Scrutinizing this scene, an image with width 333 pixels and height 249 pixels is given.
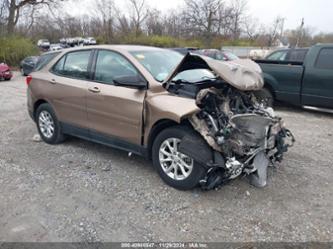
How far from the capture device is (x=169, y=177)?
3.66 m

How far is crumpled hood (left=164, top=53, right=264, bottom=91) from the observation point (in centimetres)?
351

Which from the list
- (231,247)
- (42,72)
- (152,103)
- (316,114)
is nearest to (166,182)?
(152,103)

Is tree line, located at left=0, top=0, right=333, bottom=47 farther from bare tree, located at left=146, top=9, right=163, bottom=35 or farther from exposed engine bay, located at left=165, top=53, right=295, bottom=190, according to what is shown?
exposed engine bay, located at left=165, top=53, right=295, bottom=190

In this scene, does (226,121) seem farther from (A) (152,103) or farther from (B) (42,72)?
(B) (42,72)

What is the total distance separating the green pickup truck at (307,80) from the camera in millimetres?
7168

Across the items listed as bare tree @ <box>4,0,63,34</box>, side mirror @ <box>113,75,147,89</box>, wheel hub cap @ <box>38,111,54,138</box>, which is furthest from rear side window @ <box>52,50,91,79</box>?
bare tree @ <box>4,0,63,34</box>

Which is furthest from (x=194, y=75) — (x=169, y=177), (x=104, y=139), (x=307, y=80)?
(x=307, y=80)

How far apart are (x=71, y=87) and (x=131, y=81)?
1.37 meters

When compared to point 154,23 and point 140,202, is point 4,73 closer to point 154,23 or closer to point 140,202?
point 140,202

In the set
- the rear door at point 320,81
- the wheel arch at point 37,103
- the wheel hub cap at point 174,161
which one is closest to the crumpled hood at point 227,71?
the wheel hub cap at point 174,161

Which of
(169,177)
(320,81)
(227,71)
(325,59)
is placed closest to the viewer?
(227,71)

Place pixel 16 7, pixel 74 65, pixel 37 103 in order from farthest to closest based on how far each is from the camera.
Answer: pixel 16 7, pixel 37 103, pixel 74 65

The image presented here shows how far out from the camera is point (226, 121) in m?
3.39

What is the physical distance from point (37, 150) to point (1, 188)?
1319mm
